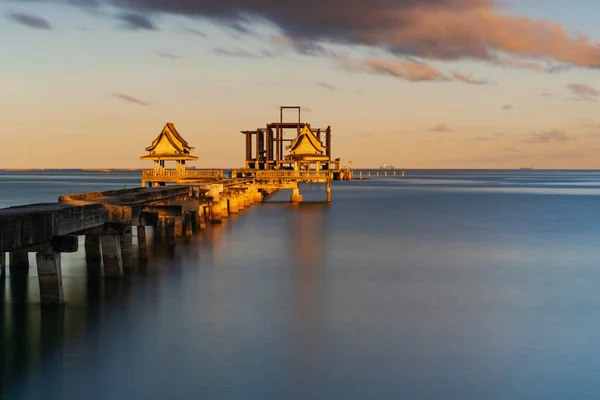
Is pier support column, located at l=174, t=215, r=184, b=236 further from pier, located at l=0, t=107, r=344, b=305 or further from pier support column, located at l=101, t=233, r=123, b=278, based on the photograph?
pier support column, located at l=101, t=233, r=123, b=278

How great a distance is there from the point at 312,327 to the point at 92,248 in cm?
1167

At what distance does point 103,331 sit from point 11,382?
11.7ft

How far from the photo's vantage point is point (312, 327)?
15898mm

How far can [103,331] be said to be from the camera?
49.4 feet

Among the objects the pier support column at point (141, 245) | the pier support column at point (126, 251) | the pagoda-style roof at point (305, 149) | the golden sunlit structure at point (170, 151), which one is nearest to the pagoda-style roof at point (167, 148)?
the golden sunlit structure at point (170, 151)

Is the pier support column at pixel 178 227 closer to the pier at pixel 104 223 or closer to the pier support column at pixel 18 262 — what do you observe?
the pier at pixel 104 223

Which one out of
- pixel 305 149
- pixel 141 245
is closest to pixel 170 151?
pixel 305 149

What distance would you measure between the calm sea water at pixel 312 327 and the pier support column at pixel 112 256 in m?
0.45

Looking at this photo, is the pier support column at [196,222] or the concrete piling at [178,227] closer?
the concrete piling at [178,227]

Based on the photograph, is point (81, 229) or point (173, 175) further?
point (173, 175)

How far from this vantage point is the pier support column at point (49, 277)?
15.3 meters

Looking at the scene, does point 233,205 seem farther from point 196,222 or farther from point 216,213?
point 196,222

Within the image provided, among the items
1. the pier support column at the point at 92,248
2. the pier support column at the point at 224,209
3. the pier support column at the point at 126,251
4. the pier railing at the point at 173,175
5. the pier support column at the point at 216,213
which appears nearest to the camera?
the pier support column at the point at 126,251

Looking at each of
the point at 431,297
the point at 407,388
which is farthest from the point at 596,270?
the point at 407,388
